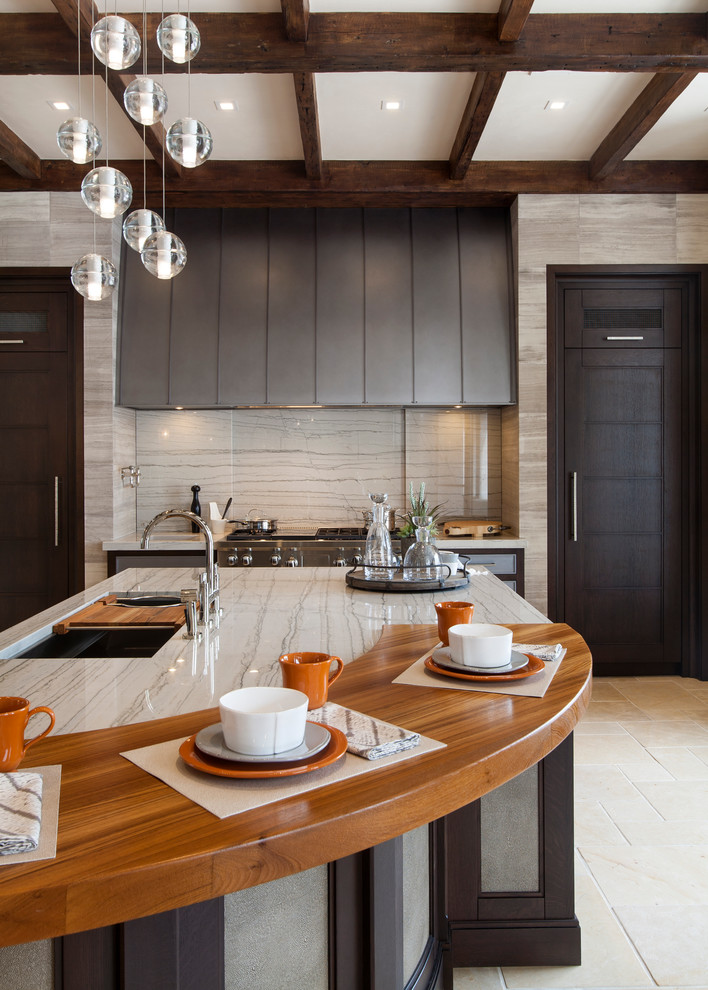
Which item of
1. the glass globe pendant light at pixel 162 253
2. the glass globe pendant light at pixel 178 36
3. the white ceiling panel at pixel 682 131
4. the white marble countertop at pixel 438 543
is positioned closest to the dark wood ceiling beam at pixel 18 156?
the white marble countertop at pixel 438 543

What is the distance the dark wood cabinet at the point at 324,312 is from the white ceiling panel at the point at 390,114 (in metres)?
0.58

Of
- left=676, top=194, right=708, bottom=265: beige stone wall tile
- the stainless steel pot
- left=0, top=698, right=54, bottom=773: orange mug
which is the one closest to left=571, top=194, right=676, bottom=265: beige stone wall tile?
left=676, top=194, right=708, bottom=265: beige stone wall tile

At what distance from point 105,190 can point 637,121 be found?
277 centimetres

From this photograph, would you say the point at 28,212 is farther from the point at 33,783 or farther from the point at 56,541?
the point at 33,783

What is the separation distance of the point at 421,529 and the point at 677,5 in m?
2.28

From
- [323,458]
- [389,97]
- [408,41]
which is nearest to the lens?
[408,41]

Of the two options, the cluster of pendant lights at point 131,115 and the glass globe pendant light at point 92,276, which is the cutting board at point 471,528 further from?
the cluster of pendant lights at point 131,115

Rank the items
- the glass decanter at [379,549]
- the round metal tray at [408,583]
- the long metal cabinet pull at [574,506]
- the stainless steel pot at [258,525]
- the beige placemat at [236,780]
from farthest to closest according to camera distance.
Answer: the stainless steel pot at [258,525]
the long metal cabinet pull at [574,506]
the glass decanter at [379,549]
the round metal tray at [408,583]
the beige placemat at [236,780]

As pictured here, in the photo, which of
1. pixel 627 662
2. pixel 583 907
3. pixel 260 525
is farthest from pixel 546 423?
pixel 583 907

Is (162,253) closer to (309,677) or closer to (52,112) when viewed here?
(309,677)

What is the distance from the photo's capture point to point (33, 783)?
0.88 metres

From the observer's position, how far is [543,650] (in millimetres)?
1495

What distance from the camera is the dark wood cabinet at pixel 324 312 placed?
4.55 m

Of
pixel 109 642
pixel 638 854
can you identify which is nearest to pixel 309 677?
pixel 109 642
